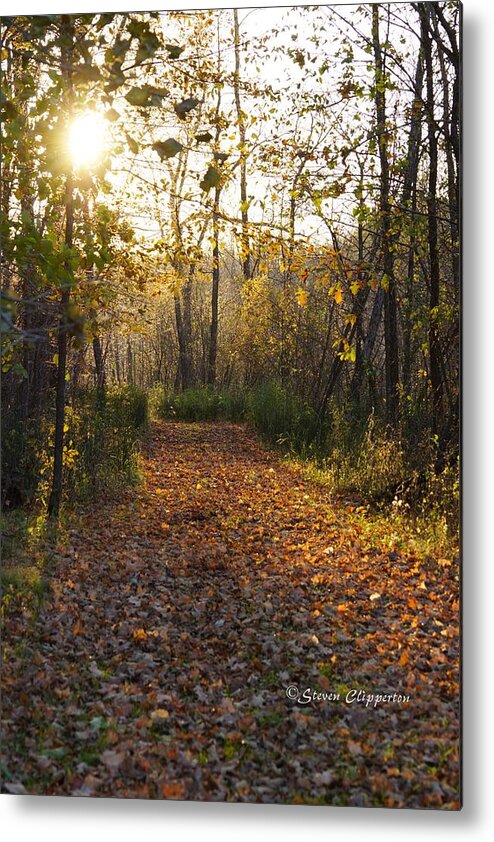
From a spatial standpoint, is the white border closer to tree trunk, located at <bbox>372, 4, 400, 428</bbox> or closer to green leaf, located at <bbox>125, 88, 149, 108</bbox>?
tree trunk, located at <bbox>372, 4, 400, 428</bbox>

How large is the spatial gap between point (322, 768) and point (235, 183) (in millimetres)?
2611

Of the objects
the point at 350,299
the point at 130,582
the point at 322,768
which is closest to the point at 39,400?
the point at 130,582

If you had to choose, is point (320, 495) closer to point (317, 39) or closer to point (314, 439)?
point (314, 439)

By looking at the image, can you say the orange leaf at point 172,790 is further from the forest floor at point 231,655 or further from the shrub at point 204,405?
the shrub at point 204,405

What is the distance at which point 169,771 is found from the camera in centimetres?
282

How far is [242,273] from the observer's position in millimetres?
3869

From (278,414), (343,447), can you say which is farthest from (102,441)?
(343,447)

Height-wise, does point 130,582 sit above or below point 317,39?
below

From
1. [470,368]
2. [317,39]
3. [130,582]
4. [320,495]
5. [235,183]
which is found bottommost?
[130,582]

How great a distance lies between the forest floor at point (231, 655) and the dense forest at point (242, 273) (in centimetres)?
6

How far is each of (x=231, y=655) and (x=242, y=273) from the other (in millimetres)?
1833

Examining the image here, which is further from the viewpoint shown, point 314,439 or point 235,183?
point 314,439

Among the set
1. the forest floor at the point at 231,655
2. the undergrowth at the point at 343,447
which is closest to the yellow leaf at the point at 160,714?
the forest floor at the point at 231,655

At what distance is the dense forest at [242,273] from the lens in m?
3.35
